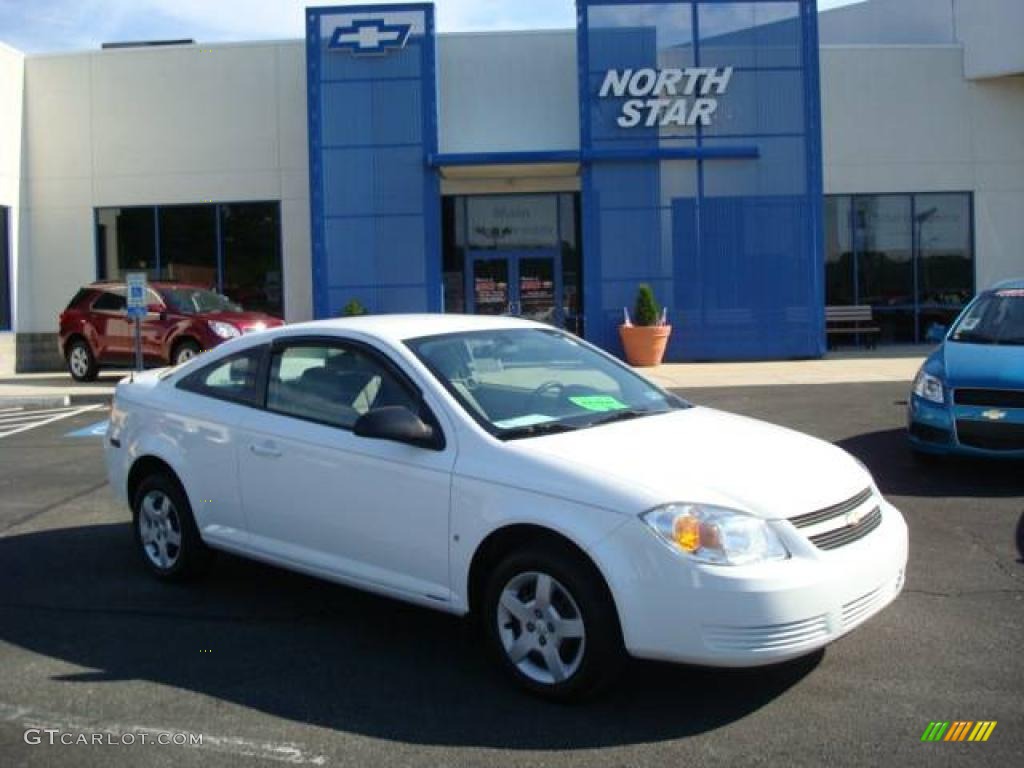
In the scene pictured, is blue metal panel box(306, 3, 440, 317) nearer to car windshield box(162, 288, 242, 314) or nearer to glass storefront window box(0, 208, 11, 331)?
car windshield box(162, 288, 242, 314)

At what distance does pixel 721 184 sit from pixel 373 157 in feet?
23.1

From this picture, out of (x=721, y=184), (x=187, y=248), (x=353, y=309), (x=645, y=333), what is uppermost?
(x=721, y=184)

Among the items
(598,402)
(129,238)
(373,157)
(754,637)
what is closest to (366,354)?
(598,402)

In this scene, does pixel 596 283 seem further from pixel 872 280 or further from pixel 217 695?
pixel 217 695

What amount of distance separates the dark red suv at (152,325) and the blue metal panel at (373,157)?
120 inches

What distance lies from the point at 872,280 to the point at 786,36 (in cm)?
586

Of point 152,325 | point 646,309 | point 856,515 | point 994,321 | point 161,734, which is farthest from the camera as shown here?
point 646,309

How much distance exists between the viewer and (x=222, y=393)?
18.7 ft

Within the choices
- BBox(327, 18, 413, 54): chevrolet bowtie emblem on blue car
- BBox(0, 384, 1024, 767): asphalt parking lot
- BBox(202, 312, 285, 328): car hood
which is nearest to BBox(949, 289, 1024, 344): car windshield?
BBox(0, 384, 1024, 767): asphalt parking lot

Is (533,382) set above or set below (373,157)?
below

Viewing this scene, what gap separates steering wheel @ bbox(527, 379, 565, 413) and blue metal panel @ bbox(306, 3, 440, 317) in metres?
16.2

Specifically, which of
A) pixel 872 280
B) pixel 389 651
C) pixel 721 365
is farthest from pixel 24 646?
pixel 872 280

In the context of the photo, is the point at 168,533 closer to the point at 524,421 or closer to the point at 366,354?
the point at 366,354

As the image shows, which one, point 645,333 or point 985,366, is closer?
point 985,366
